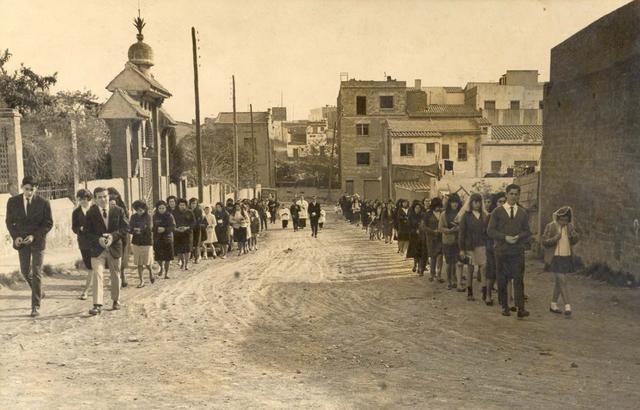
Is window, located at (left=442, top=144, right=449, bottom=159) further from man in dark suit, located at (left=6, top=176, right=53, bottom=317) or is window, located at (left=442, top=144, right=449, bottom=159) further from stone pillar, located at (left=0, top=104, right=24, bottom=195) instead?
man in dark suit, located at (left=6, top=176, right=53, bottom=317)

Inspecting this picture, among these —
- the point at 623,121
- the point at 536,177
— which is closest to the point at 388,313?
the point at 623,121

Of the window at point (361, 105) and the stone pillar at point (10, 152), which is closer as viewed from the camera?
the stone pillar at point (10, 152)

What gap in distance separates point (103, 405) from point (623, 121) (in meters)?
10.2

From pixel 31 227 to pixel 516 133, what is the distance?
Result: 42159 mm

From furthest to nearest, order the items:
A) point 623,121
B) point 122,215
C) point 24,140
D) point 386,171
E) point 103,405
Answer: point 386,171 → point 24,140 → point 623,121 → point 122,215 → point 103,405

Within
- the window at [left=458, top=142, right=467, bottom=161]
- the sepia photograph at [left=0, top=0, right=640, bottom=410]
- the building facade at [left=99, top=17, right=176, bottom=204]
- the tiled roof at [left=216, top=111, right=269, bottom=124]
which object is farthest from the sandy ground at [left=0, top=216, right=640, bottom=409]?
the tiled roof at [left=216, top=111, right=269, bottom=124]

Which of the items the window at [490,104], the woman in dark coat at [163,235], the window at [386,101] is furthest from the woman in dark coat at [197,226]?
the window at [490,104]

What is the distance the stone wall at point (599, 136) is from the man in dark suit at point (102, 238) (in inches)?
300

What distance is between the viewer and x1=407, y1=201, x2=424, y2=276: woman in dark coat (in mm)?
13711

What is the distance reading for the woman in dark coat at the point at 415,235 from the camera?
13.7m

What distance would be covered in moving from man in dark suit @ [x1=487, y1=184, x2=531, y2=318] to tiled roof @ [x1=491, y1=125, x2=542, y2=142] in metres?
37.4

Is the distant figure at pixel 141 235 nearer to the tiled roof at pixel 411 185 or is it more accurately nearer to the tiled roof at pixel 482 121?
the tiled roof at pixel 411 185

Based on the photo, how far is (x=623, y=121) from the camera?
38.1 ft

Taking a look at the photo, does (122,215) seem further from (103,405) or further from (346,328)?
(103,405)
